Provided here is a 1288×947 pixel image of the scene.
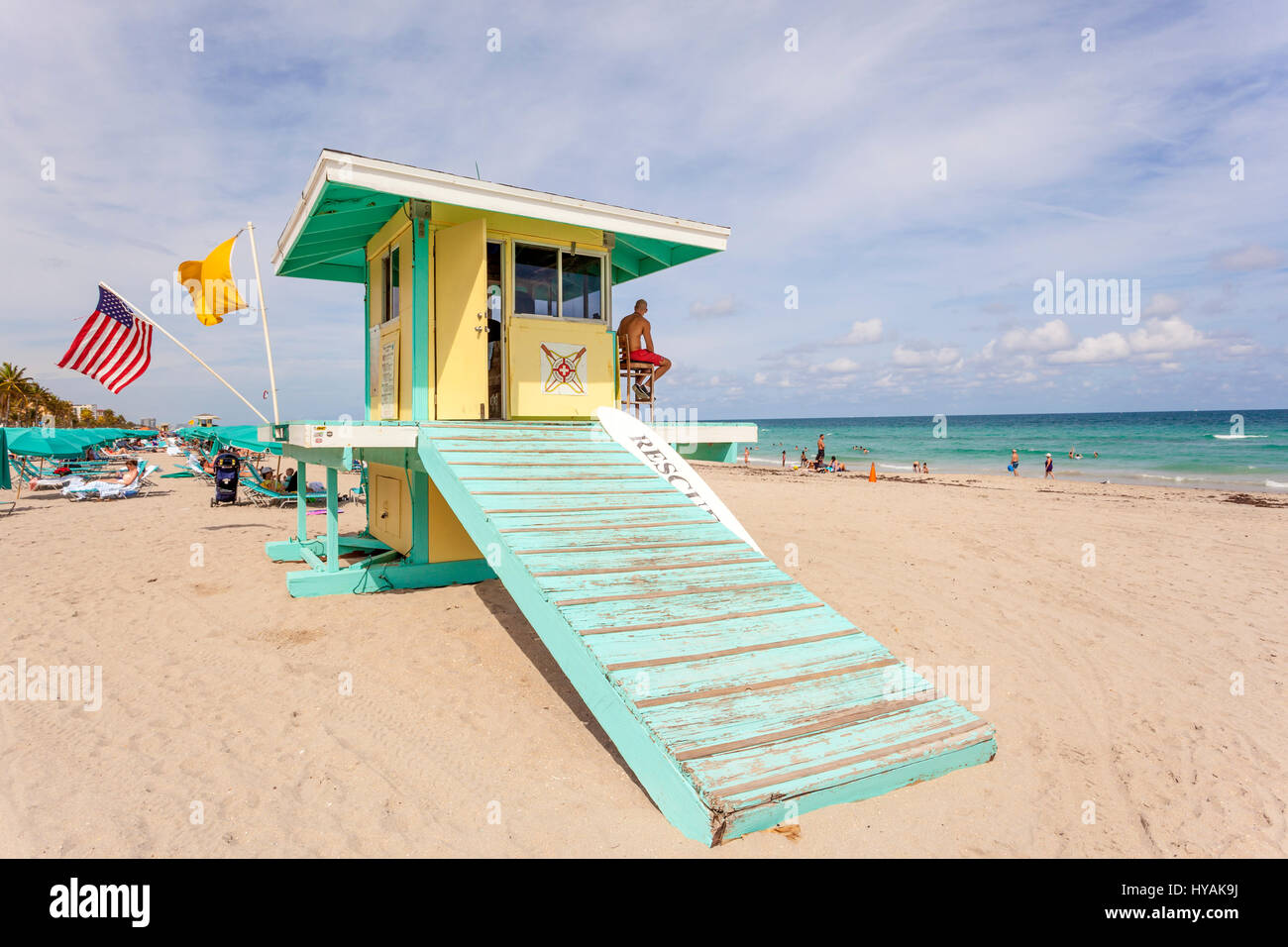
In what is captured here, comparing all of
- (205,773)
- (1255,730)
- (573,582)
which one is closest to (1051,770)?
(1255,730)

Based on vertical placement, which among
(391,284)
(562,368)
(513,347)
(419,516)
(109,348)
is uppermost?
(391,284)

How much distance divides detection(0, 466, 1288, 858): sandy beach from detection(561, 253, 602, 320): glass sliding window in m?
3.76

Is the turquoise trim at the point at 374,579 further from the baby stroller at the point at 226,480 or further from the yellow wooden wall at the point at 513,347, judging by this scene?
the baby stroller at the point at 226,480

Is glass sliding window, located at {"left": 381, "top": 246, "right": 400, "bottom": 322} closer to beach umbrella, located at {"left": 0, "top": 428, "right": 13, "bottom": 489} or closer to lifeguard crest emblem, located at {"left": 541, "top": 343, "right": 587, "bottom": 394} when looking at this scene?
lifeguard crest emblem, located at {"left": 541, "top": 343, "right": 587, "bottom": 394}

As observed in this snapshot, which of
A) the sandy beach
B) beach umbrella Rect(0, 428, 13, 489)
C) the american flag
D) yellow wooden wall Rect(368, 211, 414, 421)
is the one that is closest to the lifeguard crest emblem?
yellow wooden wall Rect(368, 211, 414, 421)

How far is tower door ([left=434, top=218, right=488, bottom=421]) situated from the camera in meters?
7.70

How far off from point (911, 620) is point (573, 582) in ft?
14.6

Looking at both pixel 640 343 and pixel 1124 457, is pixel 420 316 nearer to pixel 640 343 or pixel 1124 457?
pixel 640 343

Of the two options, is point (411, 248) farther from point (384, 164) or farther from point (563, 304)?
point (563, 304)

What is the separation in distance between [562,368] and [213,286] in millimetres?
5947

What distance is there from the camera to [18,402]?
183ft

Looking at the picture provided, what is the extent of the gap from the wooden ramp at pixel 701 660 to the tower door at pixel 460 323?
1.75 m

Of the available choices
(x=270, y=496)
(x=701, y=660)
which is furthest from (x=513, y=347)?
(x=270, y=496)

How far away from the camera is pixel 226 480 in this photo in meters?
17.8
